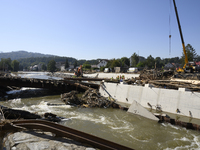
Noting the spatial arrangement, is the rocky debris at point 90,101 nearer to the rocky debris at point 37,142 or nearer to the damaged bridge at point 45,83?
the damaged bridge at point 45,83

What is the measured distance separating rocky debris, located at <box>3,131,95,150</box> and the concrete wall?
10.6m

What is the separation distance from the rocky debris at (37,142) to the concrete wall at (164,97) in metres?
10.6

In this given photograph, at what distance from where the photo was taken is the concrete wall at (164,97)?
1142 centimetres

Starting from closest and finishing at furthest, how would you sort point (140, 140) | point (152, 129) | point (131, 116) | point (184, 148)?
point (184, 148), point (140, 140), point (152, 129), point (131, 116)

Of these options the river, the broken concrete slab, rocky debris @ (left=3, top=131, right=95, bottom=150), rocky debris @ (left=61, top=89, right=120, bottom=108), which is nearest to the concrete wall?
rocky debris @ (left=61, top=89, right=120, bottom=108)

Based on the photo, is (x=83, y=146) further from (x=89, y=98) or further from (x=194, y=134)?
(x=89, y=98)

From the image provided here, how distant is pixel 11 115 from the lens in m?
7.48

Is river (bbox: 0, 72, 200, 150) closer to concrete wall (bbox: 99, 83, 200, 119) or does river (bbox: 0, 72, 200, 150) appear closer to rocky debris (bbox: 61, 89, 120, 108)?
rocky debris (bbox: 61, 89, 120, 108)

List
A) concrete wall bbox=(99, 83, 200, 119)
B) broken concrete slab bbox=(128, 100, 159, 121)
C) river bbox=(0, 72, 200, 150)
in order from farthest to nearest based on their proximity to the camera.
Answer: concrete wall bbox=(99, 83, 200, 119) → broken concrete slab bbox=(128, 100, 159, 121) → river bbox=(0, 72, 200, 150)

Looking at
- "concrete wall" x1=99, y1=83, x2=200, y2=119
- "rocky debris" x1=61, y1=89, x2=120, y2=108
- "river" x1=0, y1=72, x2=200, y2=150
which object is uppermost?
"concrete wall" x1=99, y1=83, x2=200, y2=119

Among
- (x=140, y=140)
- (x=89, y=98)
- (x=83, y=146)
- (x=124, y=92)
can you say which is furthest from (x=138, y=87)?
(x=83, y=146)

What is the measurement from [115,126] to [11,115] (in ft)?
21.9

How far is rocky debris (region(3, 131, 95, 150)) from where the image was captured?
4.29m

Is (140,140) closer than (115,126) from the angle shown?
Yes
